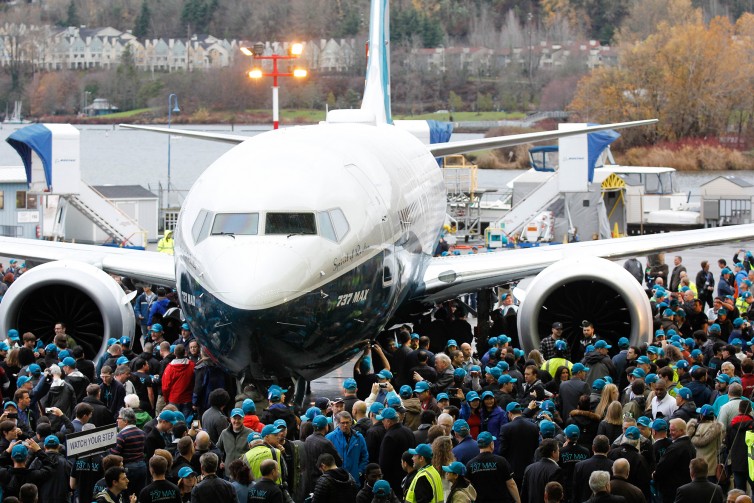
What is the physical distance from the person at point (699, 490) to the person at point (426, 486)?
207 cm

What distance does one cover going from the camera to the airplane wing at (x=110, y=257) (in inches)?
779

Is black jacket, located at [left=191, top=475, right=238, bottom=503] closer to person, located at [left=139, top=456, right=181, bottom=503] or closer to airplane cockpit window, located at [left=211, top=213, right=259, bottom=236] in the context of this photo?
person, located at [left=139, top=456, right=181, bottom=503]

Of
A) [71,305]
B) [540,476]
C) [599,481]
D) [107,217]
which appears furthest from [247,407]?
[107,217]

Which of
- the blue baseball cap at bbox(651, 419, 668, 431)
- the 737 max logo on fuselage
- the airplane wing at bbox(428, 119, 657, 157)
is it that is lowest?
the blue baseball cap at bbox(651, 419, 668, 431)

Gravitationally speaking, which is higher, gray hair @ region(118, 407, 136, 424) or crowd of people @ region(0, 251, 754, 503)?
gray hair @ region(118, 407, 136, 424)

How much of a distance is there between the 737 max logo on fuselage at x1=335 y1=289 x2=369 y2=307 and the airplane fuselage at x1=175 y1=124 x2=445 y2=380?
0.05 ft

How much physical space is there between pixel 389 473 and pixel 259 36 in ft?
427

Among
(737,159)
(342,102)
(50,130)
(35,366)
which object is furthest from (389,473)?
(342,102)

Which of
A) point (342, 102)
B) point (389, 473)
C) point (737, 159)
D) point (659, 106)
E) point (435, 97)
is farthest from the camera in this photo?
point (435, 97)

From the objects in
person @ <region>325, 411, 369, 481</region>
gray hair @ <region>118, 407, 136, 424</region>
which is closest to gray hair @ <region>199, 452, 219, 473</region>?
gray hair @ <region>118, 407, 136, 424</region>

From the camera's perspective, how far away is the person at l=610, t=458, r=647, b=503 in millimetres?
11195

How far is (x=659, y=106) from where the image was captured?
102m

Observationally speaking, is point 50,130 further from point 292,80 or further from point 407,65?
point 407,65

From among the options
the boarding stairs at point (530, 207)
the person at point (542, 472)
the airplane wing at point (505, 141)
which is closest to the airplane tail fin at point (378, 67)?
the airplane wing at point (505, 141)
